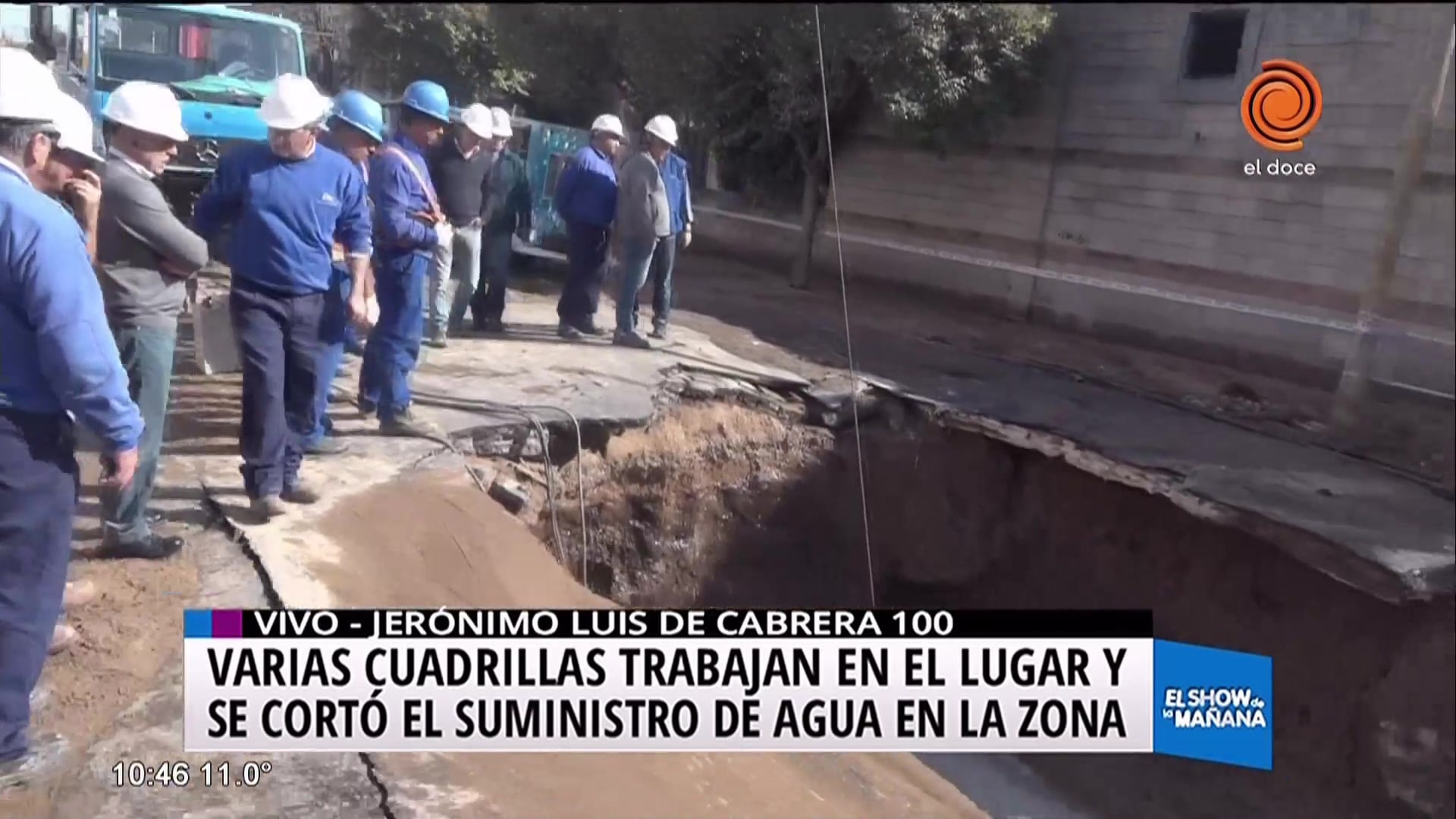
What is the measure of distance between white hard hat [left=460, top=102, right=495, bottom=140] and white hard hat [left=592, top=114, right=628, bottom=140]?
38 centimetres

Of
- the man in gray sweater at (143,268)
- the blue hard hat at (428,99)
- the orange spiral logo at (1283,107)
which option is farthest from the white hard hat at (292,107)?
the orange spiral logo at (1283,107)

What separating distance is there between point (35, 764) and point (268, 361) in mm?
1369

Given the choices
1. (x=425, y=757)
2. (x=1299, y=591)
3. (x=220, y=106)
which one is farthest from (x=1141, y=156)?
(x=425, y=757)

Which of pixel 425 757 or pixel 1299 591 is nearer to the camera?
pixel 425 757

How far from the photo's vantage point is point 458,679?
287 cm

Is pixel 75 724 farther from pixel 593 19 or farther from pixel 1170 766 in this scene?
pixel 1170 766

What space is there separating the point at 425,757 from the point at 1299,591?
12.7ft

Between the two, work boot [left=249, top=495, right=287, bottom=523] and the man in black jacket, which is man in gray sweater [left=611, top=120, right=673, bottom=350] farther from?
work boot [left=249, top=495, right=287, bottom=523]

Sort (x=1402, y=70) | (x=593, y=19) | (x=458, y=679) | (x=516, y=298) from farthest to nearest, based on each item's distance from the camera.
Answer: (x=1402, y=70), (x=516, y=298), (x=593, y=19), (x=458, y=679)

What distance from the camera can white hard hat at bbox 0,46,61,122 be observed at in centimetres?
238

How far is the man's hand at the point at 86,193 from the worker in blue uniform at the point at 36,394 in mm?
372

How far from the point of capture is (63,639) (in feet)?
9.50

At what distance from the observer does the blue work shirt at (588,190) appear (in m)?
4.34

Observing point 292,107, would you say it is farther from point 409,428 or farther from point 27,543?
point 27,543
